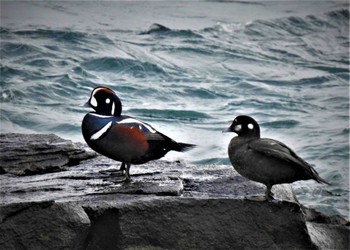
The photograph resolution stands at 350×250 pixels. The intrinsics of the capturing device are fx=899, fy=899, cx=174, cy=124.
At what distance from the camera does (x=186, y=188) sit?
6078 millimetres

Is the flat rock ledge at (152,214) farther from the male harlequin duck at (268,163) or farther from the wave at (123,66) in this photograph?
the wave at (123,66)

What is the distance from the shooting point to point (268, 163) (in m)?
5.64

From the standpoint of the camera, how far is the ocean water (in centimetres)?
1280

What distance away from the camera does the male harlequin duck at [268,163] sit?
562 cm

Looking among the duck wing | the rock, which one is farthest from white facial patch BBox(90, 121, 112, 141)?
the duck wing

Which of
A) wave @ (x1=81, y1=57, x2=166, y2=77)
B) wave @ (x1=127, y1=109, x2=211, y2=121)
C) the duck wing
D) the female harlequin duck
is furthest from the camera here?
wave @ (x1=81, y1=57, x2=166, y2=77)

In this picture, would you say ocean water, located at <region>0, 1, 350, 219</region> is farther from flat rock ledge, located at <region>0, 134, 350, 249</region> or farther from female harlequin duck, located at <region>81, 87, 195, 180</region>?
female harlequin duck, located at <region>81, 87, 195, 180</region>

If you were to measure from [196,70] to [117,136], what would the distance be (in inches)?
420

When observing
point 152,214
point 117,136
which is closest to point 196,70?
point 117,136

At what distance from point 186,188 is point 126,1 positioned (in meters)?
14.6

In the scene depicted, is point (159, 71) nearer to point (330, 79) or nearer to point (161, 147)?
point (330, 79)

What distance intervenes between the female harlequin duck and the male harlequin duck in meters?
0.59

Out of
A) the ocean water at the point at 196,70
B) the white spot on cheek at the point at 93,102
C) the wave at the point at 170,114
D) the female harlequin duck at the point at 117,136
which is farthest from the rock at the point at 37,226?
the wave at the point at 170,114

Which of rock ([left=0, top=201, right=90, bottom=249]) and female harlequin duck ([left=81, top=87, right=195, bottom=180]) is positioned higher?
female harlequin duck ([left=81, top=87, right=195, bottom=180])
